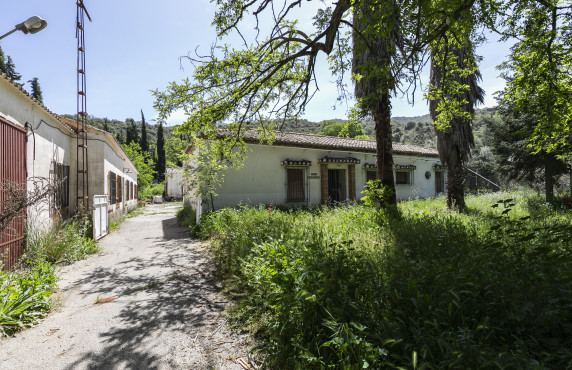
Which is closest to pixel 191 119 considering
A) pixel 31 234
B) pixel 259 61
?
pixel 259 61

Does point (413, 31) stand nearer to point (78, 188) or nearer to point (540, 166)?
point (78, 188)

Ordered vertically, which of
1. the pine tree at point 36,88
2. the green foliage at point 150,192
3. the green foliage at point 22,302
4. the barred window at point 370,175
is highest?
the pine tree at point 36,88

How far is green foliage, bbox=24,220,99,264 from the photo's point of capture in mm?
5148

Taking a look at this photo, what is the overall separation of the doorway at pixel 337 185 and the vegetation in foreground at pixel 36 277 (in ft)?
34.7

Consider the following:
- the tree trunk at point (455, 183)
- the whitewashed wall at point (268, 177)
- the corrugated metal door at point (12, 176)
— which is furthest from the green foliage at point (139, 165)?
the tree trunk at point (455, 183)

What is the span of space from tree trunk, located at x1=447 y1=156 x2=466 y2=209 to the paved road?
29.0 ft

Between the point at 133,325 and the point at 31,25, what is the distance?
509 cm

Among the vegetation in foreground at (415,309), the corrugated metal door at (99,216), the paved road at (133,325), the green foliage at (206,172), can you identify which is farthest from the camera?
the green foliage at (206,172)

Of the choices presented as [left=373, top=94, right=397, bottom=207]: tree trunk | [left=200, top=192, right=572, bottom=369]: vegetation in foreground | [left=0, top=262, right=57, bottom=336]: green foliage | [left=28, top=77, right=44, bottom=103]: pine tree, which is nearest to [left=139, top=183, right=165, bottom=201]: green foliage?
[left=28, top=77, right=44, bottom=103]: pine tree

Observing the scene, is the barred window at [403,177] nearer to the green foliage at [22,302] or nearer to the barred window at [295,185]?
the barred window at [295,185]

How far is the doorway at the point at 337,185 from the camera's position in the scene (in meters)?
14.2

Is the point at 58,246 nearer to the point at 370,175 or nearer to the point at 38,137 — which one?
the point at 38,137

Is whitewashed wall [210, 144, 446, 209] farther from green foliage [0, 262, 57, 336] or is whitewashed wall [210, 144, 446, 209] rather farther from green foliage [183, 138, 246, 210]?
green foliage [0, 262, 57, 336]

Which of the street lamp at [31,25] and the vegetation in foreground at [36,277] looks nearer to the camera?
the vegetation in foreground at [36,277]
